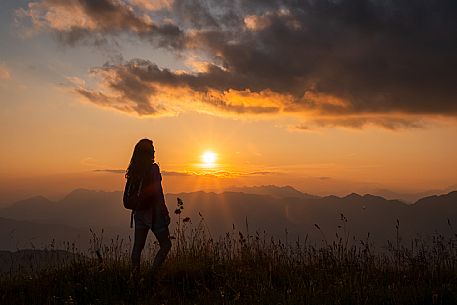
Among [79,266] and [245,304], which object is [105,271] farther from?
[245,304]

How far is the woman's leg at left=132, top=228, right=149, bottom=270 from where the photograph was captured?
24.0 ft

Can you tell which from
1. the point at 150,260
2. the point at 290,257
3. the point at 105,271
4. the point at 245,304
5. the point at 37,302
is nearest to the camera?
the point at 245,304

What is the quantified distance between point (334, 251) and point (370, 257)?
2.26 ft

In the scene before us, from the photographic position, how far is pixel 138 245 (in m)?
7.38

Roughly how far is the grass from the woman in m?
0.56

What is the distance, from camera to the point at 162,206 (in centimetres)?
748

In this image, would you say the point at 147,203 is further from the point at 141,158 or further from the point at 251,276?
the point at 251,276

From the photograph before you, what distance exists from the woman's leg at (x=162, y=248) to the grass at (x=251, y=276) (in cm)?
20

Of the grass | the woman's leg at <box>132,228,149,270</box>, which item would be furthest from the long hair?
the grass

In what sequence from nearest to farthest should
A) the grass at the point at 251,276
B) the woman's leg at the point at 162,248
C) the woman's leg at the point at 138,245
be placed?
the grass at the point at 251,276
the woman's leg at the point at 162,248
the woman's leg at the point at 138,245

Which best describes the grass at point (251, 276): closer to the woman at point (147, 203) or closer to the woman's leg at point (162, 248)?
the woman's leg at point (162, 248)

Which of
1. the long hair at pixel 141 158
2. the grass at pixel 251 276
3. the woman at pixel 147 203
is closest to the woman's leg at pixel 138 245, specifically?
the woman at pixel 147 203

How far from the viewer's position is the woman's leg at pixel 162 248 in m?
7.20

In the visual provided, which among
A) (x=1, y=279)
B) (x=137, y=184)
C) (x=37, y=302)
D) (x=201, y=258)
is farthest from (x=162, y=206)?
(x=1, y=279)
